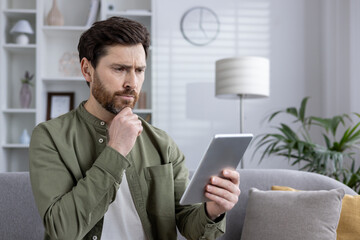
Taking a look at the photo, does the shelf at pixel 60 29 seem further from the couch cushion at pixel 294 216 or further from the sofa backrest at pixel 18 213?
the couch cushion at pixel 294 216

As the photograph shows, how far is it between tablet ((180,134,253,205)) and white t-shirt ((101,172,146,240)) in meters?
0.24

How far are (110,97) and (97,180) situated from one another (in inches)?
10.1

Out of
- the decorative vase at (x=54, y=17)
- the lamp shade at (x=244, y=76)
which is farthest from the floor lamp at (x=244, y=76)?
the decorative vase at (x=54, y=17)

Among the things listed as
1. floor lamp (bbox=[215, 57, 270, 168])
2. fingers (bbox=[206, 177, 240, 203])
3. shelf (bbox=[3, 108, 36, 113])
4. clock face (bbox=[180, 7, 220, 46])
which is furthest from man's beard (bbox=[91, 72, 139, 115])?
clock face (bbox=[180, 7, 220, 46])

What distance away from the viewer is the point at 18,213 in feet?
5.86

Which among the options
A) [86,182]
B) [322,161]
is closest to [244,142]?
[86,182]

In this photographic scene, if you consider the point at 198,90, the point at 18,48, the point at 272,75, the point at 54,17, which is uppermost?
the point at 54,17

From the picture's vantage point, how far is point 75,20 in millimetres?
3756

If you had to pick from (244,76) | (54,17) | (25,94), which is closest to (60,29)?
(54,17)

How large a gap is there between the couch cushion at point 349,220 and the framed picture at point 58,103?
2.49m

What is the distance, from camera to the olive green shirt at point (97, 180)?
1.07 metres

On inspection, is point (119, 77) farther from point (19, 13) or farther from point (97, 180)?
point (19, 13)

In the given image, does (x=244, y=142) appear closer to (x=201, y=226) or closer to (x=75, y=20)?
(x=201, y=226)

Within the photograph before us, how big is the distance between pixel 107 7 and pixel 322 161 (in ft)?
7.01
